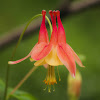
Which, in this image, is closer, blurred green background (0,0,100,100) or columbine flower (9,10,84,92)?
columbine flower (9,10,84,92)

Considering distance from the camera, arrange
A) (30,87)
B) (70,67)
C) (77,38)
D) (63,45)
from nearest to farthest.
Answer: (70,67) → (63,45) → (30,87) → (77,38)

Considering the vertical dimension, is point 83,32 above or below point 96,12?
below

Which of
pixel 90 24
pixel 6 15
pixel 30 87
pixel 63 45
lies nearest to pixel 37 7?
pixel 6 15

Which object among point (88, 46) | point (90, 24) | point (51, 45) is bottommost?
point (51, 45)

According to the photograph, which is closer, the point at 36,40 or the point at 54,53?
the point at 54,53

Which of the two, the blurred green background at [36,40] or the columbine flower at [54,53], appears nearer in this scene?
the columbine flower at [54,53]

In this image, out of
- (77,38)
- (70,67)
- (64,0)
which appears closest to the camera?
(70,67)

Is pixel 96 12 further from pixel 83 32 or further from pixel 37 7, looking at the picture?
pixel 37 7

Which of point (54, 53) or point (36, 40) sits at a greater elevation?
point (36, 40)
